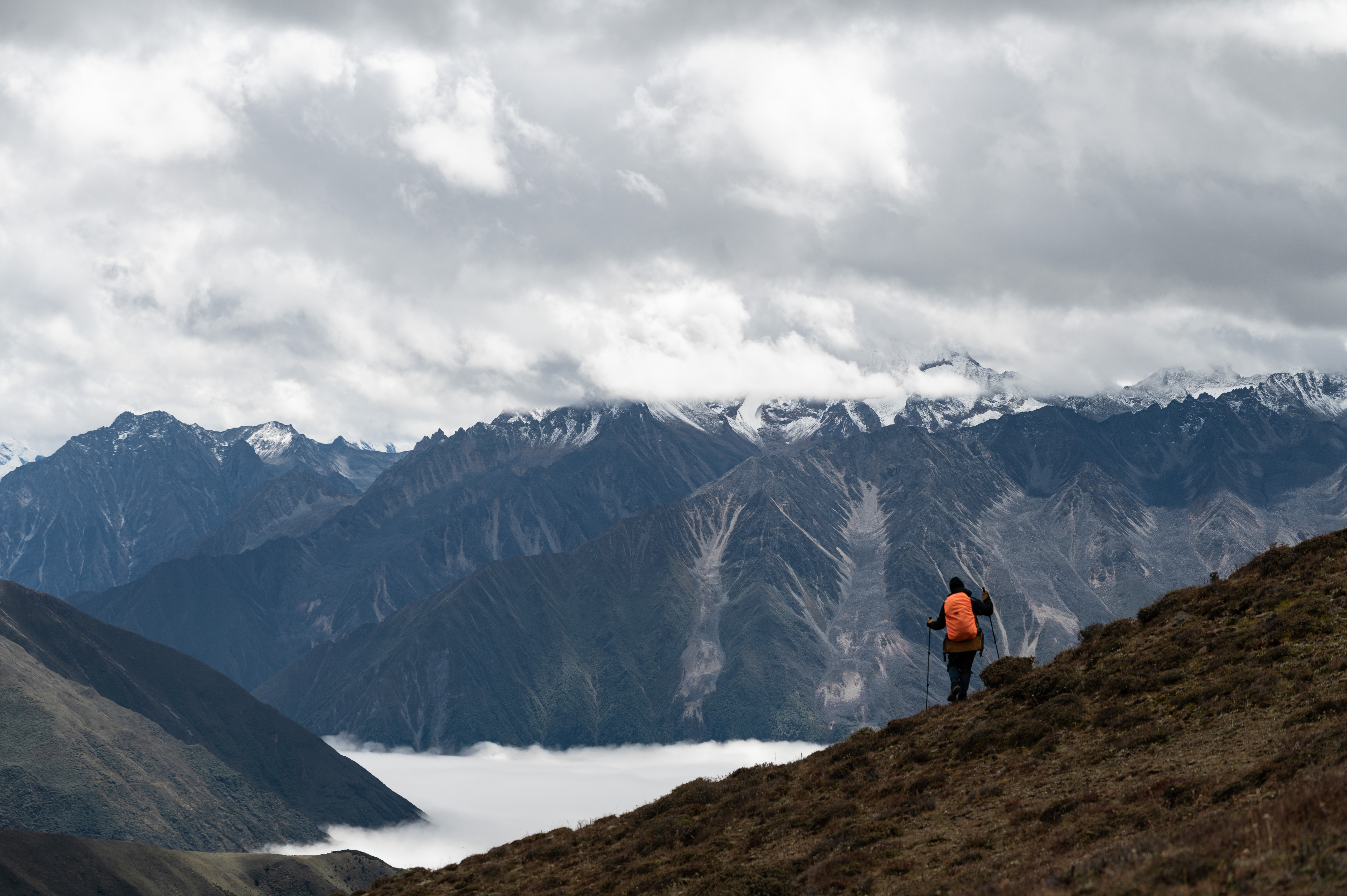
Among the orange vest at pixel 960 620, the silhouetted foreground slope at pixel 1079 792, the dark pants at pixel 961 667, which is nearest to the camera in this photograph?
the silhouetted foreground slope at pixel 1079 792

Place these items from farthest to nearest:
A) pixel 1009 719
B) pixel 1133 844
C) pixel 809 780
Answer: pixel 809 780 → pixel 1009 719 → pixel 1133 844

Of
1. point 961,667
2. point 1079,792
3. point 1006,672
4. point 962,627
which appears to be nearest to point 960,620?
point 962,627

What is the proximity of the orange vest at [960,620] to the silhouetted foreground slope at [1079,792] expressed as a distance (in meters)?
2.84

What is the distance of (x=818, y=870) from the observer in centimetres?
2694

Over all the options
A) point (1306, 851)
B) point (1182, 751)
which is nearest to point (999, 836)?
point (1182, 751)

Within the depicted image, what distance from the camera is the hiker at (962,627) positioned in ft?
124

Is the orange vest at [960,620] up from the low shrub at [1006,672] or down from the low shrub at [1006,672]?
up

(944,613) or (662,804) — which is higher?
(944,613)

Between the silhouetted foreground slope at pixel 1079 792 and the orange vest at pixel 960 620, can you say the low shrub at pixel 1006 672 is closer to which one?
the silhouetted foreground slope at pixel 1079 792

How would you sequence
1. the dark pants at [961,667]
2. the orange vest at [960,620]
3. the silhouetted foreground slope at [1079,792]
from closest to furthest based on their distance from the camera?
the silhouetted foreground slope at [1079,792] → the orange vest at [960,620] → the dark pants at [961,667]

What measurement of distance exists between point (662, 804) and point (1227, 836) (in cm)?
2499

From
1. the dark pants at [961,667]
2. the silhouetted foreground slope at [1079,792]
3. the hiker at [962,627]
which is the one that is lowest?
the silhouetted foreground slope at [1079,792]

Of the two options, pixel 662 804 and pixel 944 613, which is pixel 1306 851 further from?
pixel 662 804

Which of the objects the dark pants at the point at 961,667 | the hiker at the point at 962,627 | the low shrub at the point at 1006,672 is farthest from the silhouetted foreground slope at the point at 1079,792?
the hiker at the point at 962,627
